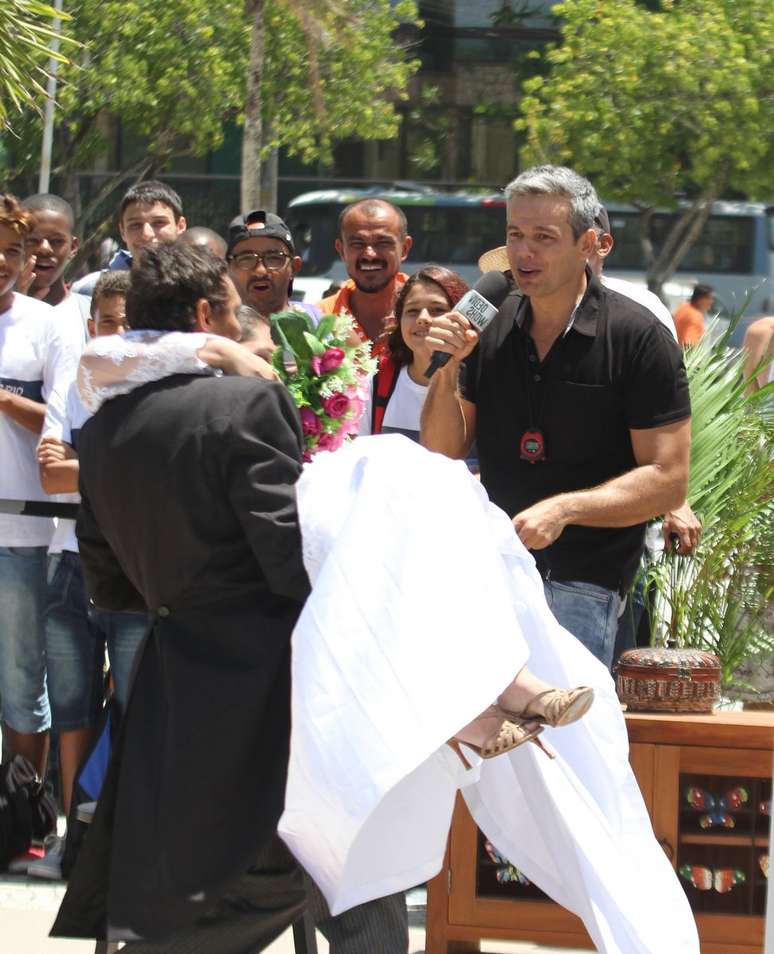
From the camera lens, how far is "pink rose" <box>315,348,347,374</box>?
375 cm

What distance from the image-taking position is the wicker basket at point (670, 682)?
4.21 m

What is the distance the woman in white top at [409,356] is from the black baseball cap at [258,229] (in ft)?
2.61

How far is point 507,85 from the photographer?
112ft

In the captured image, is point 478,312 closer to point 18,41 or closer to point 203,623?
point 203,623

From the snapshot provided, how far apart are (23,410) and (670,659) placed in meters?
2.20

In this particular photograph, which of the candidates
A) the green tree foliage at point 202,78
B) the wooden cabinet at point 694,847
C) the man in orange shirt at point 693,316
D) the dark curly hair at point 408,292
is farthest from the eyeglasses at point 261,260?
the green tree foliage at point 202,78

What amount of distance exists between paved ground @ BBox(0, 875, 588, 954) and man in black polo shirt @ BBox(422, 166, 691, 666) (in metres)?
0.88

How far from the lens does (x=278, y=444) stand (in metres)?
3.17

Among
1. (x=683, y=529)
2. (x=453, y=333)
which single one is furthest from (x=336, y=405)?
(x=683, y=529)

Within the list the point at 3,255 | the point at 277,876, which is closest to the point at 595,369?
the point at 277,876

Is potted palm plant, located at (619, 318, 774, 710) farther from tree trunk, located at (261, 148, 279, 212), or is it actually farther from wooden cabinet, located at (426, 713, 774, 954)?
tree trunk, located at (261, 148, 279, 212)

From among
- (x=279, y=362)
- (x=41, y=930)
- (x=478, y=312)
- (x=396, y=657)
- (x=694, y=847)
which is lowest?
(x=41, y=930)

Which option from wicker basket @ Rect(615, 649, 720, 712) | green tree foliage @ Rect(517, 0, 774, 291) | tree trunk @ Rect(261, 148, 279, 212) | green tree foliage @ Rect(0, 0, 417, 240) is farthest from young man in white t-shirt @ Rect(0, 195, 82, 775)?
green tree foliage @ Rect(517, 0, 774, 291)

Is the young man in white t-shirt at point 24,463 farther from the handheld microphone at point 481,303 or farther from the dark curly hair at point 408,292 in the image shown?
the handheld microphone at point 481,303
